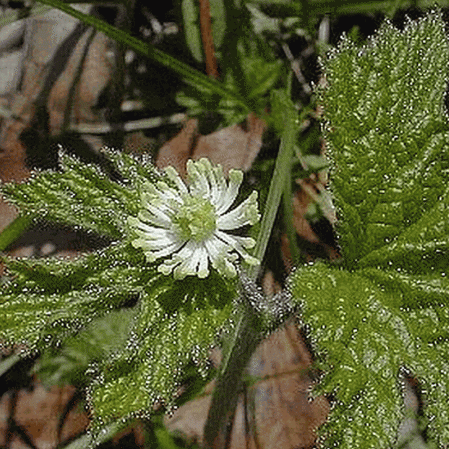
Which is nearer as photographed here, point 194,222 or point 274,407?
point 194,222

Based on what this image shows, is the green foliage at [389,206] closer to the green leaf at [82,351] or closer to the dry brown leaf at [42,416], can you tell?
the green leaf at [82,351]

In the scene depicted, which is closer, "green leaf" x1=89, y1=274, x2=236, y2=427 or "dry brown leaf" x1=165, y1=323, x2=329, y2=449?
"green leaf" x1=89, y1=274, x2=236, y2=427

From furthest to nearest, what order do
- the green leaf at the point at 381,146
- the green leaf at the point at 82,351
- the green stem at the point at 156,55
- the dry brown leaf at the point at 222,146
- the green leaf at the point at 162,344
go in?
the dry brown leaf at the point at 222,146 → the green leaf at the point at 82,351 → the green stem at the point at 156,55 → the green leaf at the point at 381,146 → the green leaf at the point at 162,344

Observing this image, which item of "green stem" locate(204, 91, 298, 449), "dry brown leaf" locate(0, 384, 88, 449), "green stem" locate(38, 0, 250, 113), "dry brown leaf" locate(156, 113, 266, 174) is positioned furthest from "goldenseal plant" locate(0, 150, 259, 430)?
"dry brown leaf" locate(156, 113, 266, 174)

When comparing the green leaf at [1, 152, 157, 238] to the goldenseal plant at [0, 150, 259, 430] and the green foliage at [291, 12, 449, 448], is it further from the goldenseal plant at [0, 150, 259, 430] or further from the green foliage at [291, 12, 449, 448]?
the green foliage at [291, 12, 449, 448]

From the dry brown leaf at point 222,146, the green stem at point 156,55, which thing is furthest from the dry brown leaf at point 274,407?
the green stem at point 156,55

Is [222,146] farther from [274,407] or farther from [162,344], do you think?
[162,344]

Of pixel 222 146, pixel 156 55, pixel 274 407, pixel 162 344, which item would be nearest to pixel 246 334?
pixel 162 344

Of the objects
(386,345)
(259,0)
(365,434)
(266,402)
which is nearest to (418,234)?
(386,345)

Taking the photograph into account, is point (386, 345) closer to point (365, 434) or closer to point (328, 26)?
point (365, 434)
